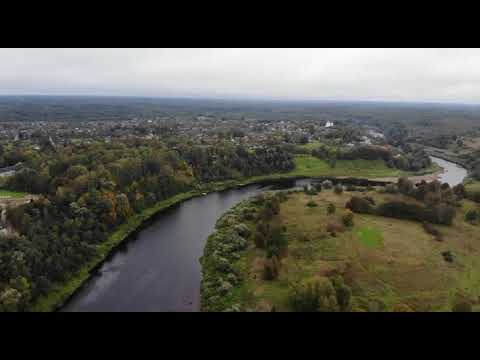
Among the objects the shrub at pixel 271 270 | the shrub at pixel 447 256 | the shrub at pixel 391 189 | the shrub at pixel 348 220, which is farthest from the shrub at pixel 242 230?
the shrub at pixel 391 189

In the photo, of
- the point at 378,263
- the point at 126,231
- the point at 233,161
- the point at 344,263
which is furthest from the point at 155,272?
the point at 233,161

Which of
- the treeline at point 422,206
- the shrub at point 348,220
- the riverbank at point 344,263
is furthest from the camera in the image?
the treeline at point 422,206

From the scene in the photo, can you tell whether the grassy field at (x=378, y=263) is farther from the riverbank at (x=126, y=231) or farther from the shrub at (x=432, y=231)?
the riverbank at (x=126, y=231)

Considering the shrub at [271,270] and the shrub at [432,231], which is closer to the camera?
the shrub at [271,270]
